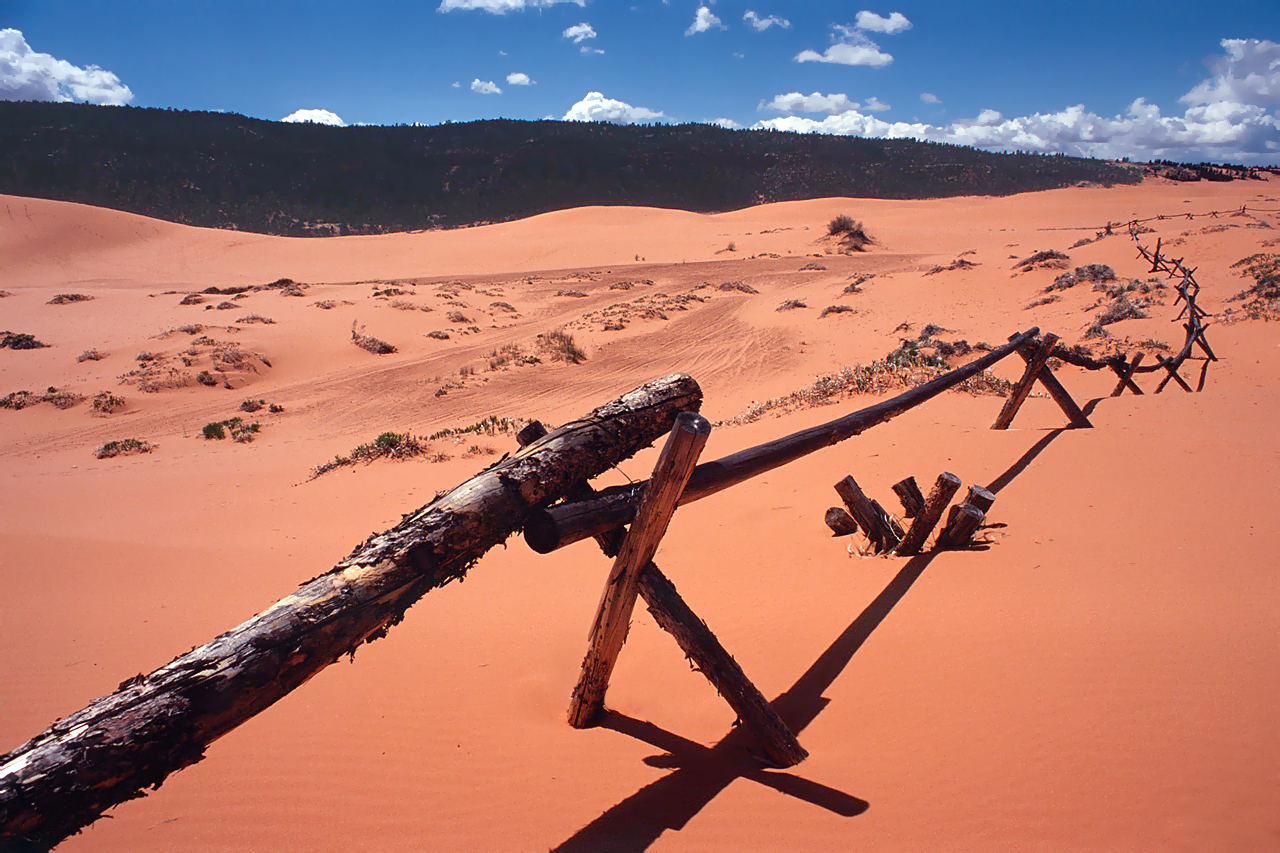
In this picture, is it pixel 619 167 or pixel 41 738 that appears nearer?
pixel 41 738

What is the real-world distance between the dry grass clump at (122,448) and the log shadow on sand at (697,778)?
9.86m

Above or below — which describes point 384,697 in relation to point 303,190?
below

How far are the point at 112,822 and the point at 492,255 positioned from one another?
33766 mm

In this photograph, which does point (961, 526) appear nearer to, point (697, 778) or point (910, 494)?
point (910, 494)

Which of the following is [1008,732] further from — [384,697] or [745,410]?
[745,410]

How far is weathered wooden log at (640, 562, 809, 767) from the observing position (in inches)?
106

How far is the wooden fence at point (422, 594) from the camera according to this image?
1.49 meters

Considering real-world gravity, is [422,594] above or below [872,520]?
above

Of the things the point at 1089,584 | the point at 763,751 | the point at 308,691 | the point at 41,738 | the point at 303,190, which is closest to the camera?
the point at 41,738

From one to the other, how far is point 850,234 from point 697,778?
32.3 m

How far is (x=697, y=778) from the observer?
8.88 ft

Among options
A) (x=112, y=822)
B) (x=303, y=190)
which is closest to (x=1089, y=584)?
(x=112, y=822)

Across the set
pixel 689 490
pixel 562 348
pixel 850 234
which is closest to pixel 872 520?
pixel 689 490

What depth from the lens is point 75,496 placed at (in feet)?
25.2
